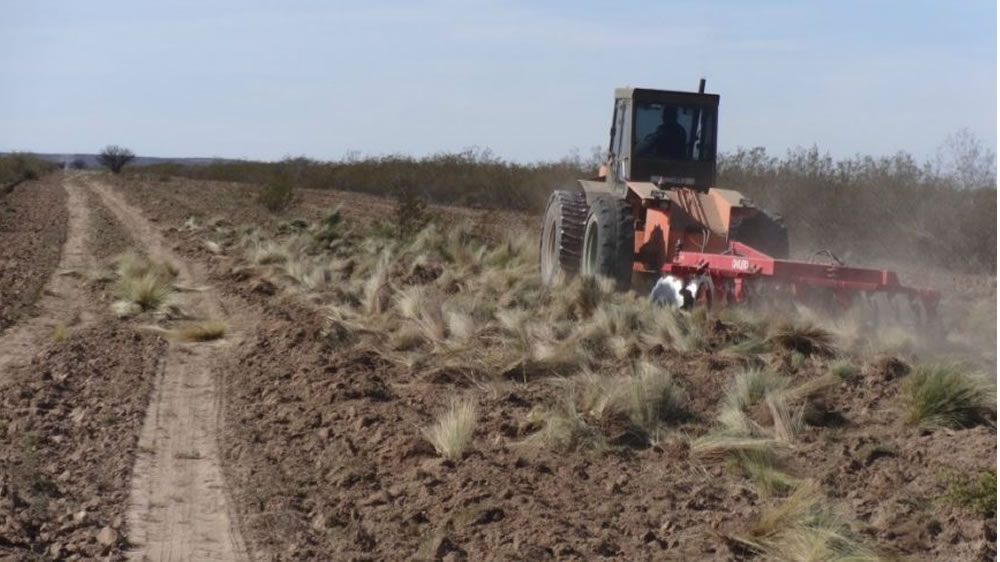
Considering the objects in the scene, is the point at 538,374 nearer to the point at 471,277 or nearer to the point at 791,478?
the point at 791,478

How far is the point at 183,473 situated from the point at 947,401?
4.42m

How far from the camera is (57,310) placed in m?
14.4

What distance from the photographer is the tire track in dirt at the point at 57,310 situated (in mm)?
11680

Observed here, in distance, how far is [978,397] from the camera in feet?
28.2

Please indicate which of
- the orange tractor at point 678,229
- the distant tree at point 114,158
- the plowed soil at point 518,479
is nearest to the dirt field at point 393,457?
the plowed soil at point 518,479

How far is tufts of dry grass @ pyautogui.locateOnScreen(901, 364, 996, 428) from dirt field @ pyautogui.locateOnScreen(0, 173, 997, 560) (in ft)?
0.35

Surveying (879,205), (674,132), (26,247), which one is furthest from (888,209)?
(26,247)

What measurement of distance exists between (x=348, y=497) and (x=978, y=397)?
393 centimetres

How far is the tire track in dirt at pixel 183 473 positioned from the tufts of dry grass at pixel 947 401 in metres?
4.07

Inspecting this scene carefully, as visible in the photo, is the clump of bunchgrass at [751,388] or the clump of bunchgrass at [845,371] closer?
the clump of bunchgrass at [751,388]

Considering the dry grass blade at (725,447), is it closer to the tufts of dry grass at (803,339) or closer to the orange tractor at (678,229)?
the tufts of dry grass at (803,339)

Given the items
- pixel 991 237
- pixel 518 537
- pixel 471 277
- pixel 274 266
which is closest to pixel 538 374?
pixel 518 537

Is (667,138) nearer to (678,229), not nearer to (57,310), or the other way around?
(678,229)

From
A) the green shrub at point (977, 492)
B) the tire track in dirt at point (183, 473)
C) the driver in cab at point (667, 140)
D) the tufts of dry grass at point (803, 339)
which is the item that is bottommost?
the tire track in dirt at point (183, 473)
